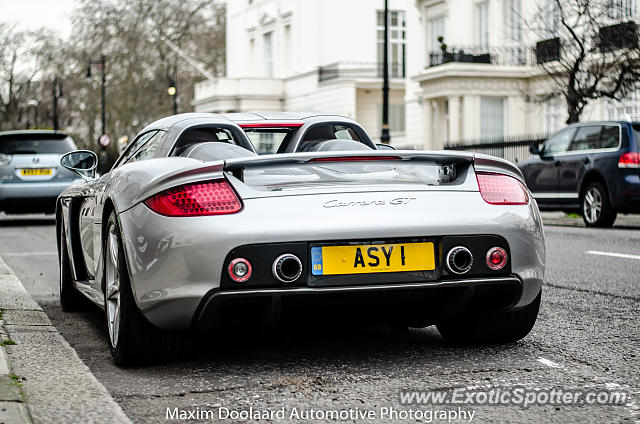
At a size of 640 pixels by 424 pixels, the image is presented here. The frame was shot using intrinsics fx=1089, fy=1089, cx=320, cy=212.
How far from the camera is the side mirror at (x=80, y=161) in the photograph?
6.95m

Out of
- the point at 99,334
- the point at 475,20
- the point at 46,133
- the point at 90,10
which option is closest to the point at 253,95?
the point at 90,10

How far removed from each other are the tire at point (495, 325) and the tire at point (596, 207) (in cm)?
1204

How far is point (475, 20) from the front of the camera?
4059 cm

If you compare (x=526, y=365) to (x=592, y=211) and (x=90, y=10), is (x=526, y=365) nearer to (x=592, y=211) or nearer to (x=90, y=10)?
(x=592, y=211)

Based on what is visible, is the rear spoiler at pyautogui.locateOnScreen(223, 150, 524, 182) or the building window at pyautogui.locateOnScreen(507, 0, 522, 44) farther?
the building window at pyautogui.locateOnScreen(507, 0, 522, 44)

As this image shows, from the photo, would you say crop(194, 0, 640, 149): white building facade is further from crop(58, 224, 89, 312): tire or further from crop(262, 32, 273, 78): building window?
crop(58, 224, 89, 312): tire

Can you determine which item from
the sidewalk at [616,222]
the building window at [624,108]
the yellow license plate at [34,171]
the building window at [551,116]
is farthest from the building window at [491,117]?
the yellow license plate at [34,171]

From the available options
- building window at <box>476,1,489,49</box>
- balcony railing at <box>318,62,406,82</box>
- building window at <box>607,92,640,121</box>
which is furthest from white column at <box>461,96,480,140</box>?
balcony railing at <box>318,62,406,82</box>

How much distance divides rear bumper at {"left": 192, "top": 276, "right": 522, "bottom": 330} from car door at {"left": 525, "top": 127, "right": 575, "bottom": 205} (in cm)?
1400

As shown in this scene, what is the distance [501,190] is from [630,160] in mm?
12310

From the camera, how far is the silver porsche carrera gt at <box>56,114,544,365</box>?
4.66 meters

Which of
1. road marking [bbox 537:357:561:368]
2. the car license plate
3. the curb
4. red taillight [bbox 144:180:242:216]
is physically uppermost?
red taillight [bbox 144:180:242:216]

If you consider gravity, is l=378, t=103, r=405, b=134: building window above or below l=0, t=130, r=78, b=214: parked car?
above

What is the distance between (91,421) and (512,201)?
88.3 inches
